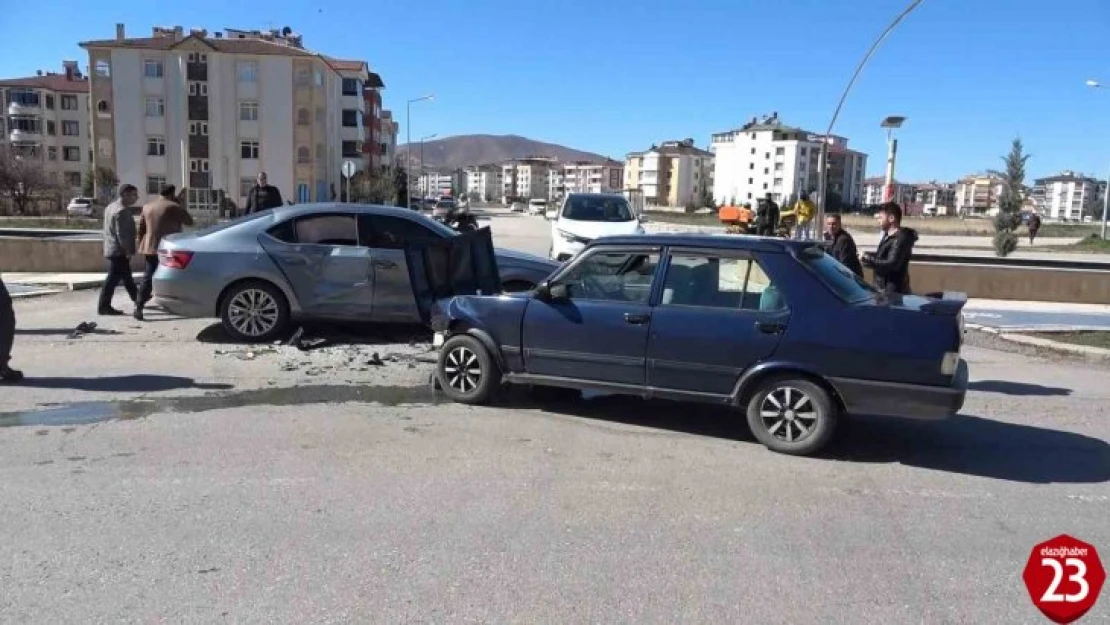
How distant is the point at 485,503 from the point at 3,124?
121 metres

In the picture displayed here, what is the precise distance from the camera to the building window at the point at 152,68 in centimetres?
6850

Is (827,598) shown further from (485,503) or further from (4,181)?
(4,181)

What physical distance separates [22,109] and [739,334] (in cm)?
11597

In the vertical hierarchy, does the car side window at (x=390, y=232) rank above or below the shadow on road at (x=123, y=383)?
above

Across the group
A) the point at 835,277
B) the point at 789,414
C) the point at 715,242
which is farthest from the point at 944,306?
the point at 715,242

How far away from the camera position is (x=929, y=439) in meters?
6.38

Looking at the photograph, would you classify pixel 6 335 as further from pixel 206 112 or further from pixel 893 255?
pixel 206 112

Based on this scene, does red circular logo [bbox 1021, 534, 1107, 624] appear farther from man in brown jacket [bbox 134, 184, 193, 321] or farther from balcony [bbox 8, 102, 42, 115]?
balcony [bbox 8, 102, 42, 115]

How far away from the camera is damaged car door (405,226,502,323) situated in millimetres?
7559

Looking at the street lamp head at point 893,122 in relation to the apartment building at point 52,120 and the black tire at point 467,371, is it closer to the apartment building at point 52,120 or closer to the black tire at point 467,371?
the black tire at point 467,371

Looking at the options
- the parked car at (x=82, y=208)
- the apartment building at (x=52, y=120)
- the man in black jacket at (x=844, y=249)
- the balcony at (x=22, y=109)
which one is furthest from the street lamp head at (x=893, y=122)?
the balcony at (x=22, y=109)

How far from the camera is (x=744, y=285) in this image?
600cm

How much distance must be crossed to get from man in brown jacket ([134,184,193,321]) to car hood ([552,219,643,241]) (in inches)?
295

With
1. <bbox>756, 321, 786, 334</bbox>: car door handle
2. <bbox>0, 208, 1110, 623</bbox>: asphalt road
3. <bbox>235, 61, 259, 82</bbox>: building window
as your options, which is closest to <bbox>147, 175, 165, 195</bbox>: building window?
<bbox>235, 61, 259, 82</bbox>: building window
